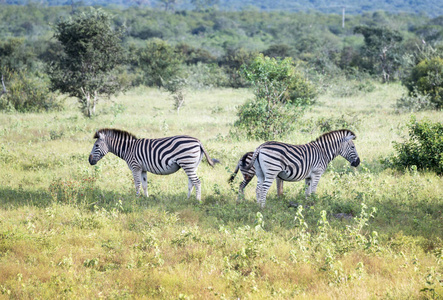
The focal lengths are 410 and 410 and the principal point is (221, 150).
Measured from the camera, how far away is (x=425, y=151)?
34.7ft

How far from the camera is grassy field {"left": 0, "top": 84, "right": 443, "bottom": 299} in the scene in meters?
5.43

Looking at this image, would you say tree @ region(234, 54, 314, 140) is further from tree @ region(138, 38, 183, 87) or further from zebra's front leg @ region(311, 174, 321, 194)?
tree @ region(138, 38, 183, 87)

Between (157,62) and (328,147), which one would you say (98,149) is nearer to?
(328,147)

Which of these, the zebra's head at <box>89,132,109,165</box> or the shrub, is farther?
the shrub

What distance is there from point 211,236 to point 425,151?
262 inches

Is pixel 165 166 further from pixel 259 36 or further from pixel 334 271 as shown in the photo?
pixel 259 36

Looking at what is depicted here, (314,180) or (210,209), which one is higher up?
(314,180)

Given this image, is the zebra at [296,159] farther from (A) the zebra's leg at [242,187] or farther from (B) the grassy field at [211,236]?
(B) the grassy field at [211,236]

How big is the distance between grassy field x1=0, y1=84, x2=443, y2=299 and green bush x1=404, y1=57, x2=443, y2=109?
10539 mm

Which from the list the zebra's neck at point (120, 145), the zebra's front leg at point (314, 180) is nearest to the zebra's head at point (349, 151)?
the zebra's front leg at point (314, 180)

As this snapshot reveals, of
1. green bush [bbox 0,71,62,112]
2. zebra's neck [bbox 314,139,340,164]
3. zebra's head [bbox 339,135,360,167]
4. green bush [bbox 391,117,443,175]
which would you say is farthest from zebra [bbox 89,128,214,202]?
green bush [bbox 0,71,62,112]

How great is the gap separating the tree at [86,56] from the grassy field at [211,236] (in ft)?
31.0

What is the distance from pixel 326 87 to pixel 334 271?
26.8 metres

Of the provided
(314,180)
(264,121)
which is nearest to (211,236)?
(314,180)
